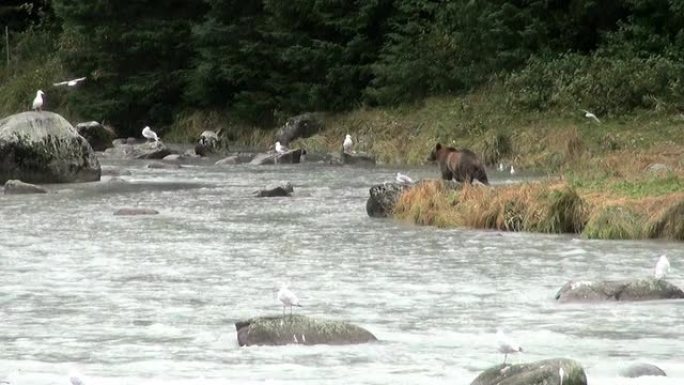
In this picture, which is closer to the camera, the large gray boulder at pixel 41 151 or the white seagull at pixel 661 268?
the white seagull at pixel 661 268

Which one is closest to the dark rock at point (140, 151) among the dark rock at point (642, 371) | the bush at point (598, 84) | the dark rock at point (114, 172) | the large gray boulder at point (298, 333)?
the dark rock at point (114, 172)

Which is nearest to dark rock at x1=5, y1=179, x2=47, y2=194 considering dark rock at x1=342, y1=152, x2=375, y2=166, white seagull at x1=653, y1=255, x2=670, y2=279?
dark rock at x1=342, y1=152, x2=375, y2=166

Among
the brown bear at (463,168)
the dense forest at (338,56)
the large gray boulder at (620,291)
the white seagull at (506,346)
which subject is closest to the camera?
the white seagull at (506,346)

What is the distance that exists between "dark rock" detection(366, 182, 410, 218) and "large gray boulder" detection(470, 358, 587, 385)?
1204 cm

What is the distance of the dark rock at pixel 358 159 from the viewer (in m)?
35.4

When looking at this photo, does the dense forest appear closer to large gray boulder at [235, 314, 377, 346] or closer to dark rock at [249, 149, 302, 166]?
dark rock at [249, 149, 302, 166]

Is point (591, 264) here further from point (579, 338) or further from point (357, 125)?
point (357, 125)

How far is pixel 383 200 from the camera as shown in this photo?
76.0ft

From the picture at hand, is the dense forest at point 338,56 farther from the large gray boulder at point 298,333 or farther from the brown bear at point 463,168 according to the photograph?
the large gray boulder at point 298,333

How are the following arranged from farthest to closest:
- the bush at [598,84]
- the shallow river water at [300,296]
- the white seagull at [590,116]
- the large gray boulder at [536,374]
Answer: the bush at [598,84] < the white seagull at [590,116] < the shallow river water at [300,296] < the large gray boulder at [536,374]

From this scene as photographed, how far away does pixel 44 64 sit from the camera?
55.3 metres

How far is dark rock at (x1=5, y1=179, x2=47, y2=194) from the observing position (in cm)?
2759

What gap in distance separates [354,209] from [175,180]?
26.4 feet

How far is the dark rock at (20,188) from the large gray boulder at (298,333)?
49.8 ft
